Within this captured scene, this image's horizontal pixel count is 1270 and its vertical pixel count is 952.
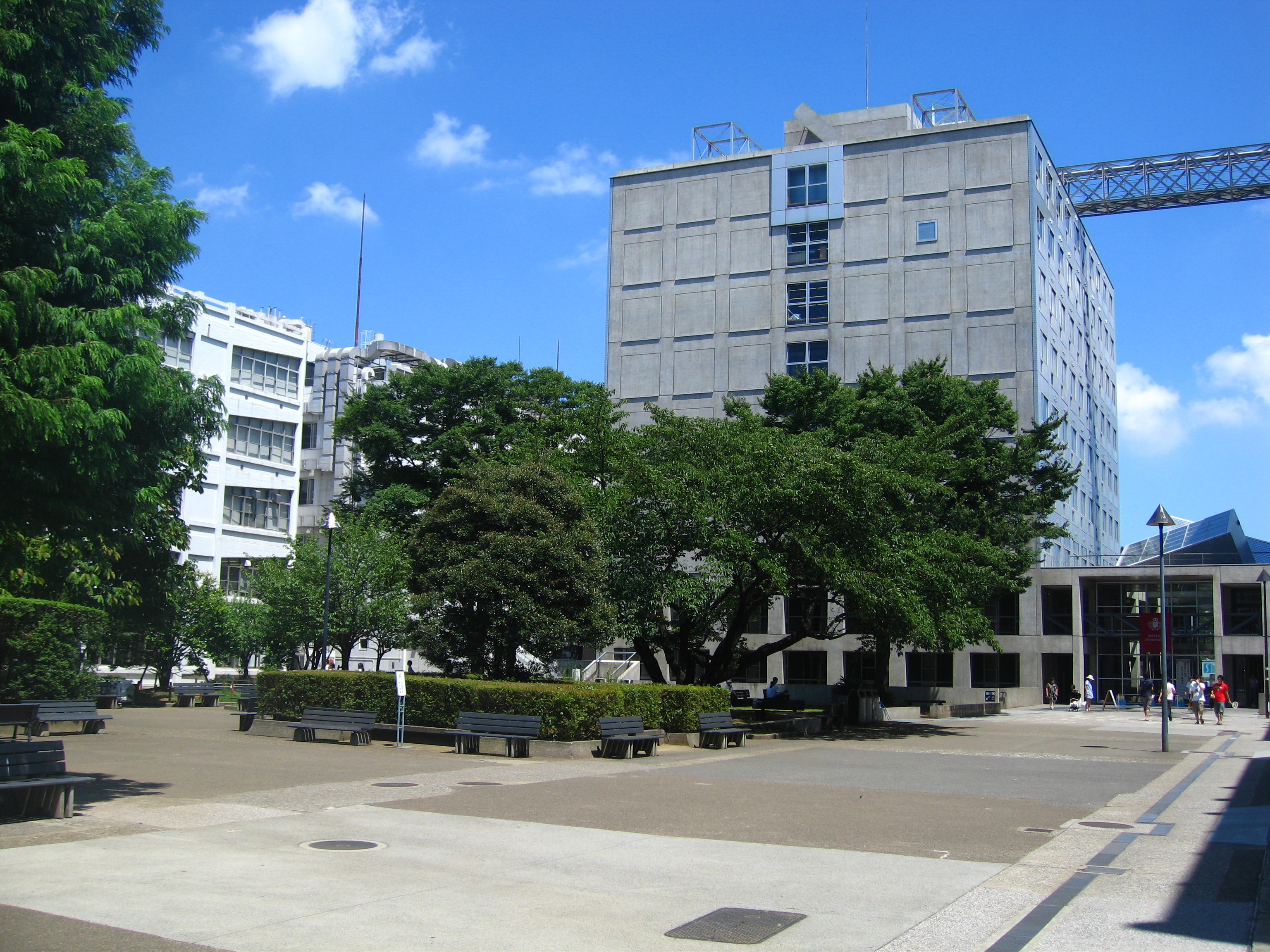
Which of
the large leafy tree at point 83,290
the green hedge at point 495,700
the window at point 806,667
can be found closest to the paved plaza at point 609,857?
the green hedge at point 495,700

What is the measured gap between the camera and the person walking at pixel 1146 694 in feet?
150

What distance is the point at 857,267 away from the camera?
2496 inches

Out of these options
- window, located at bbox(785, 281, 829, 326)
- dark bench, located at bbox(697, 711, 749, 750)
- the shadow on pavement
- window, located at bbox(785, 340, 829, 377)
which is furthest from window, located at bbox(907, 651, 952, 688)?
the shadow on pavement

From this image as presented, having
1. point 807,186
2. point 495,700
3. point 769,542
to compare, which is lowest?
point 495,700

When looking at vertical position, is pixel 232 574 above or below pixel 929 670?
above

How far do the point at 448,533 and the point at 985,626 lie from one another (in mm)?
19072

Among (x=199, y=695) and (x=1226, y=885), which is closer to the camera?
(x=1226, y=885)

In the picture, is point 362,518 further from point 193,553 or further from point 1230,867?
point 1230,867

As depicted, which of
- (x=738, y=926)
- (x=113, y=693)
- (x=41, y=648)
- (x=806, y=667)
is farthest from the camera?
(x=806, y=667)

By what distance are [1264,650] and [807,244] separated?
108 feet

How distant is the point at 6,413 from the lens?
35.1 feet

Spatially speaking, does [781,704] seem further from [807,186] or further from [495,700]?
[807,186]

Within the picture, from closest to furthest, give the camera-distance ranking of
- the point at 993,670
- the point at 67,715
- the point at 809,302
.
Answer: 1. the point at 67,715
2. the point at 993,670
3. the point at 809,302

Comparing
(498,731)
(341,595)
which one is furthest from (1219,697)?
(341,595)
